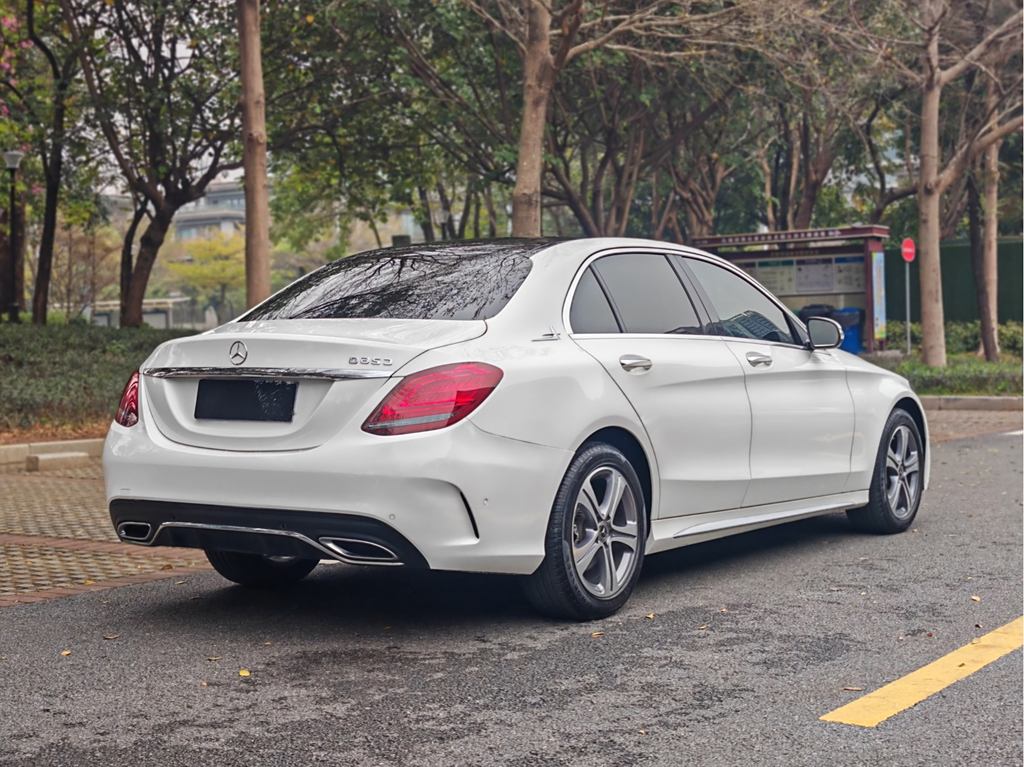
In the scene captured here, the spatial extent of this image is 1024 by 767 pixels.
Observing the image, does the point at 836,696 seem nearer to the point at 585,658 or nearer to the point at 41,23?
the point at 585,658

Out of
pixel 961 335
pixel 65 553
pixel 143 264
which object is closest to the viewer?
pixel 65 553

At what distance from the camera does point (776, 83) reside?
24469mm

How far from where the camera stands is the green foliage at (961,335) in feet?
107

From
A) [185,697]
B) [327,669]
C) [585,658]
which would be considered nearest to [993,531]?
[585,658]

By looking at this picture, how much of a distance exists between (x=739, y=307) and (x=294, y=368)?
8.89 feet

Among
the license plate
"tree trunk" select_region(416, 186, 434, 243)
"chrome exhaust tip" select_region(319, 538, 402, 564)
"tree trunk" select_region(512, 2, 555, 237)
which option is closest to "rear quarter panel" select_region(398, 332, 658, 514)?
the license plate

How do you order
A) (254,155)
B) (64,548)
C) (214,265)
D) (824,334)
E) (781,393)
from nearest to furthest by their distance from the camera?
1. (781,393)
2. (824,334)
3. (64,548)
4. (254,155)
5. (214,265)

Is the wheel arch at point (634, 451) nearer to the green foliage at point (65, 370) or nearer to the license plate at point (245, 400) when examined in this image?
the license plate at point (245, 400)

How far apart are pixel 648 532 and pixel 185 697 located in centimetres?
228

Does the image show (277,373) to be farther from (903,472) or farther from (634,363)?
(903,472)

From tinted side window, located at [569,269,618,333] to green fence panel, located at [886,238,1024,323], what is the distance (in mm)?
29839

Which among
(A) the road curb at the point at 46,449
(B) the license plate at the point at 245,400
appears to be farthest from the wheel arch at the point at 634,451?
(A) the road curb at the point at 46,449

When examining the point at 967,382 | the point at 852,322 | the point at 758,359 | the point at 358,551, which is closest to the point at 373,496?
the point at 358,551

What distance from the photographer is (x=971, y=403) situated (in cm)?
1966
